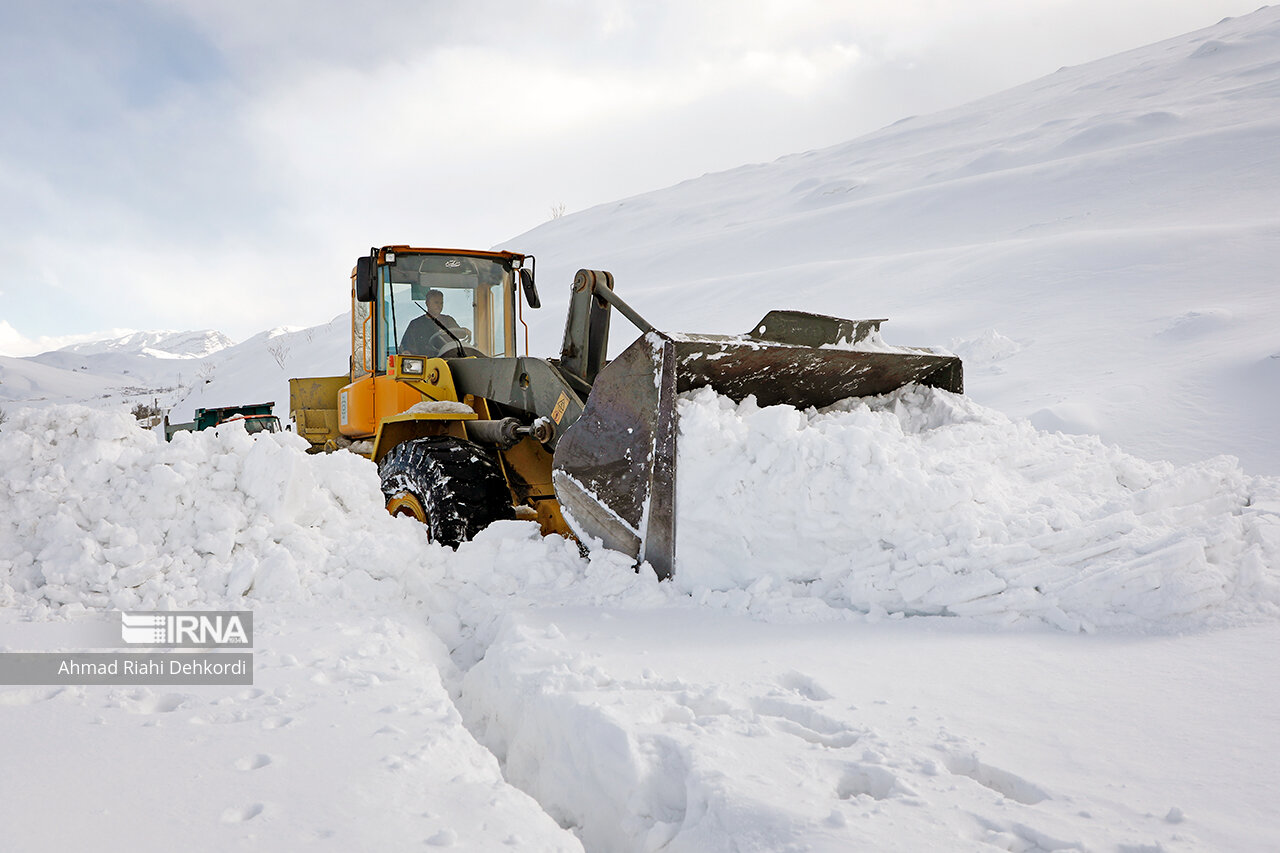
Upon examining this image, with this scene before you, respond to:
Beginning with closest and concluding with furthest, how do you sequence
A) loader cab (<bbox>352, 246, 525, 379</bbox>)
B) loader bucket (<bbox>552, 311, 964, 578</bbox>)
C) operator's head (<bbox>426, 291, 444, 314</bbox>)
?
loader bucket (<bbox>552, 311, 964, 578</bbox>) < loader cab (<bbox>352, 246, 525, 379</bbox>) < operator's head (<bbox>426, 291, 444, 314</bbox>)

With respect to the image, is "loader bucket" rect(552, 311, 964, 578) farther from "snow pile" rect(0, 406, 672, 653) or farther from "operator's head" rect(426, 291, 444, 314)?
"operator's head" rect(426, 291, 444, 314)

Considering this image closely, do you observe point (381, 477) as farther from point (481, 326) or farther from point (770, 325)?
point (770, 325)

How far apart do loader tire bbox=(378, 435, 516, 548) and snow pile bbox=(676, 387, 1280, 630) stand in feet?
4.59

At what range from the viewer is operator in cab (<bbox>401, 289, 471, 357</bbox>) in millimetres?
5441

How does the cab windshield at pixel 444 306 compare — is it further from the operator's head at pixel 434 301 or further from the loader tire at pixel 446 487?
the loader tire at pixel 446 487

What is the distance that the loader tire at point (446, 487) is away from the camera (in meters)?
4.24

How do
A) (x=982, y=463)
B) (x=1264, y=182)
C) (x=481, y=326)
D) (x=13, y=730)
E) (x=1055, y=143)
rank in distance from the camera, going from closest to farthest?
(x=13, y=730)
(x=982, y=463)
(x=481, y=326)
(x=1264, y=182)
(x=1055, y=143)

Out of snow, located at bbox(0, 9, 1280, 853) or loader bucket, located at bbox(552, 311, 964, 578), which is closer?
snow, located at bbox(0, 9, 1280, 853)

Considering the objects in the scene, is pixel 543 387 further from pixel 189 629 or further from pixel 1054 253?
pixel 1054 253

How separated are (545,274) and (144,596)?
72.7ft

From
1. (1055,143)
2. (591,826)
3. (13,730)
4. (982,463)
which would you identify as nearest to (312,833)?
(591,826)

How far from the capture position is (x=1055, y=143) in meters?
19.0

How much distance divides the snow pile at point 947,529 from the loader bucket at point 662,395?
0.11 m

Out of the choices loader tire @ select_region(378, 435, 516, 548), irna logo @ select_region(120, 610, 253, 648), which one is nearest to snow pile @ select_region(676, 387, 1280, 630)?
loader tire @ select_region(378, 435, 516, 548)
